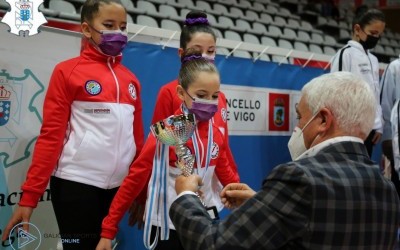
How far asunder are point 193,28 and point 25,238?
122cm

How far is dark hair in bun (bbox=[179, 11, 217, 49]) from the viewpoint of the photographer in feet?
7.48

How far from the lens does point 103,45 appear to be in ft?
6.31

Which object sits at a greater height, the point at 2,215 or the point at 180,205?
the point at 180,205

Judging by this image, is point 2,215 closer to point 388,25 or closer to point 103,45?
point 103,45

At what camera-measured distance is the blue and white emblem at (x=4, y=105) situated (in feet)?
7.20

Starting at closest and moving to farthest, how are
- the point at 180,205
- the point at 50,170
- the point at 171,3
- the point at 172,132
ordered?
the point at 180,205, the point at 172,132, the point at 50,170, the point at 171,3

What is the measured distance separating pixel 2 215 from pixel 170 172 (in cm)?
87

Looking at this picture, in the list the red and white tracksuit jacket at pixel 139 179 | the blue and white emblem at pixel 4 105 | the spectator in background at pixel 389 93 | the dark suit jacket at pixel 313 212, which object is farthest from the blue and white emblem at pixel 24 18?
the spectator in background at pixel 389 93

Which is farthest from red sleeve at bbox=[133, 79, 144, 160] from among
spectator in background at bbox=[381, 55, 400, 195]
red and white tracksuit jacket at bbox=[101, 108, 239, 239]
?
spectator in background at bbox=[381, 55, 400, 195]

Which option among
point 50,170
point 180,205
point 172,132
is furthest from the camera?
point 50,170

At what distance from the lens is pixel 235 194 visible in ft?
4.88

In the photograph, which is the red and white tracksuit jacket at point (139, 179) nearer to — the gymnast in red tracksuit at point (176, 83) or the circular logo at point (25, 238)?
the gymnast in red tracksuit at point (176, 83)

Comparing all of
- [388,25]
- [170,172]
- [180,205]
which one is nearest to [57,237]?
[170,172]

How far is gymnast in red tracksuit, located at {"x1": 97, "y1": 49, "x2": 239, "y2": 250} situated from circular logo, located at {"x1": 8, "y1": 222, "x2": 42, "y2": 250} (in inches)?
16.4
